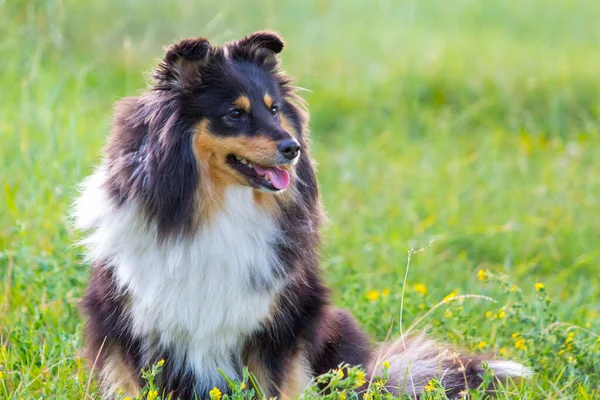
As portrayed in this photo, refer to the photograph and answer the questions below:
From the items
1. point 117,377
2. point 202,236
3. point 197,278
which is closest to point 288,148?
point 202,236

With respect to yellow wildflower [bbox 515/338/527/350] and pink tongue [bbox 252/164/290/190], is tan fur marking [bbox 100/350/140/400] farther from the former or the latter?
yellow wildflower [bbox 515/338/527/350]

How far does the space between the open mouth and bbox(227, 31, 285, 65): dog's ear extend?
534 mm

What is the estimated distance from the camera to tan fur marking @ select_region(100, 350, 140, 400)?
3.78 metres

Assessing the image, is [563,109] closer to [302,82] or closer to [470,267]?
[302,82]

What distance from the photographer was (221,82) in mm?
3754

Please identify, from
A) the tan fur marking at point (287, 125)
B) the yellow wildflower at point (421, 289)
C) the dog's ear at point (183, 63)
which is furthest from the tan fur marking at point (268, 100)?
the yellow wildflower at point (421, 289)

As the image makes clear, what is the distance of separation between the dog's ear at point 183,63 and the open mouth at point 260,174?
401 millimetres

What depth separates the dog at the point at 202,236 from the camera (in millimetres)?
3648

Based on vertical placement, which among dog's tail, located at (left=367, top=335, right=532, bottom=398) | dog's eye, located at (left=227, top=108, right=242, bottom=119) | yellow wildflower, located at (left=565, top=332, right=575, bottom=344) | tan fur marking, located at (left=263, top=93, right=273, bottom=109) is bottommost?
dog's tail, located at (left=367, top=335, right=532, bottom=398)

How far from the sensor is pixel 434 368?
13.5ft

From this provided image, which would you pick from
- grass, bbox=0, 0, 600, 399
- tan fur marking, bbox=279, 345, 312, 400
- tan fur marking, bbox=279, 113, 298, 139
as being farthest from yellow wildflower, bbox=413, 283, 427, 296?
tan fur marking, bbox=279, 113, 298, 139

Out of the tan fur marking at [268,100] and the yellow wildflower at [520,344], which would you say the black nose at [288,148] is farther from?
the yellow wildflower at [520,344]

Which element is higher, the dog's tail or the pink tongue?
the pink tongue

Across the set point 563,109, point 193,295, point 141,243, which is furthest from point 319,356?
point 563,109
